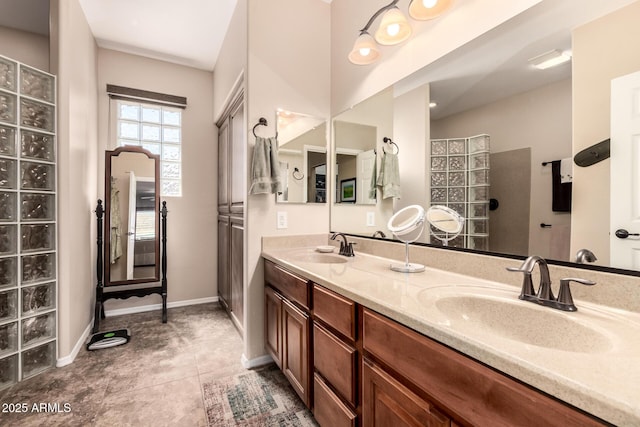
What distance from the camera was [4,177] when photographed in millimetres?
1825

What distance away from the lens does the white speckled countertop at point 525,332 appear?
1.59 ft

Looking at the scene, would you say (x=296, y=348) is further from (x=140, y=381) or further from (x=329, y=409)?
(x=140, y=381)

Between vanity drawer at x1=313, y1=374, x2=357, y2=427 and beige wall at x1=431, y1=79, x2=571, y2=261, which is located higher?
beige wall at x1=431, y1=79, x2=571, y2=261

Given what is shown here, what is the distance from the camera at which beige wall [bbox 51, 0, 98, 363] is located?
2.06 metres

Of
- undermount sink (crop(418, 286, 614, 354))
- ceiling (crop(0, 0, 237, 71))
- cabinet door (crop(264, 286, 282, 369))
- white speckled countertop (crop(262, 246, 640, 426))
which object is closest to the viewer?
white speckled countertop (crop(262, 246, 640, 426))

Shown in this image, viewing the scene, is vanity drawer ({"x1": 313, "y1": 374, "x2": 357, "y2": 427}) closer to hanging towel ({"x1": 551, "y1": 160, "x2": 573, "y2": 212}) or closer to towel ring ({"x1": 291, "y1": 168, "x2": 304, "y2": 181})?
hanging towel ({"x1": 551, "y1": 160, "x2": 573, "y2": 212})

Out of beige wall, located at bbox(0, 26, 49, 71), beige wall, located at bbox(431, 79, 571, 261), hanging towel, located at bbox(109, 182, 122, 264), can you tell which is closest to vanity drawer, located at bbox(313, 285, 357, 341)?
beige wall, located at bbox(431, 79, 571, 261)

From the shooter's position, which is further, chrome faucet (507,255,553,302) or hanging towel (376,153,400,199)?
hanging towel (376,153,400,199)

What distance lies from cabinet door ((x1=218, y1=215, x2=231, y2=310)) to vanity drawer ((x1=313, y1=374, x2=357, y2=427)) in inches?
73.5

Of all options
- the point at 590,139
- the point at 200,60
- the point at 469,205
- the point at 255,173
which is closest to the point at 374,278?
the point at 469,205

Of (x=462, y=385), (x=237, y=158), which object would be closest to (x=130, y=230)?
(x=237, y=158)

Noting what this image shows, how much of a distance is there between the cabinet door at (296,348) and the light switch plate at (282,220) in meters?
0.62

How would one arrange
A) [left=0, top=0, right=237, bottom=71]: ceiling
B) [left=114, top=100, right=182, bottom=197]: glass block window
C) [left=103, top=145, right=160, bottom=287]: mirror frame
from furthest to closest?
[left=114, top=100, right=182, bottom=197]: glass block window, [left=103, top=145, right=160, bottom=287]: mirror frame, [left=0, top=0, right=237, bottom=71]: ceiling

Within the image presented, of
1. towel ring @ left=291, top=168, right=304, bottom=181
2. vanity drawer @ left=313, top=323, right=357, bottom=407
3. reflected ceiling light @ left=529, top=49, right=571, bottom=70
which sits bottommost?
vanity drawer @ left=313, top=323, right=357, bottom=407
